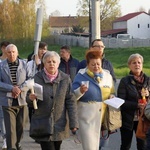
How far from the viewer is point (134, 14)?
85188mm

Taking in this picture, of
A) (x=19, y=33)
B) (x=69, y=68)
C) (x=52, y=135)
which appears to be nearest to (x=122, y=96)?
(x=52, y=135)

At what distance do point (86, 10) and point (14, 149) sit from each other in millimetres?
63433

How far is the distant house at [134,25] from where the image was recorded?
269 feet

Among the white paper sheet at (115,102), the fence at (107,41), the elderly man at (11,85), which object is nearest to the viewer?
the white paper sheet at (115,102)

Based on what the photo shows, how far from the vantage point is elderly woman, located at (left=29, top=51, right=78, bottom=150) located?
16.6 feet

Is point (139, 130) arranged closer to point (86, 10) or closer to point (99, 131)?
point (99, 131)

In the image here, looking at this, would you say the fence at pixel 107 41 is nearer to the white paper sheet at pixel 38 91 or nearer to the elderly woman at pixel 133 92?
the elderly woman at pixel 133 92

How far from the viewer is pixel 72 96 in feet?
17.1

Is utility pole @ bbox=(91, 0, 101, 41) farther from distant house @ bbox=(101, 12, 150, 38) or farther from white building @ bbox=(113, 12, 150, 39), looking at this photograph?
white building @ bbox=(113, 12, 150, 39)

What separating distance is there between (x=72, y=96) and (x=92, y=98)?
1.38 ft

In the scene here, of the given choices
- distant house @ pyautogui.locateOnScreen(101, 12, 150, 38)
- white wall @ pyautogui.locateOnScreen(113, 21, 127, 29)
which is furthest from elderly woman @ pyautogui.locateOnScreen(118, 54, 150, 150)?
white wall @ pyautogui.locateOnScreen(113, 21, 127, 29)

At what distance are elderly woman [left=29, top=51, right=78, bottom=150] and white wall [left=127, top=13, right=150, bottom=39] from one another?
255ft

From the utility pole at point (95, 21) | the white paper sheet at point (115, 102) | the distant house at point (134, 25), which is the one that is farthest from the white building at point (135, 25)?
the white paper sheet at point (115, 102)

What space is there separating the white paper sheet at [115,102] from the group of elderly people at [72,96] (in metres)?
0.17
